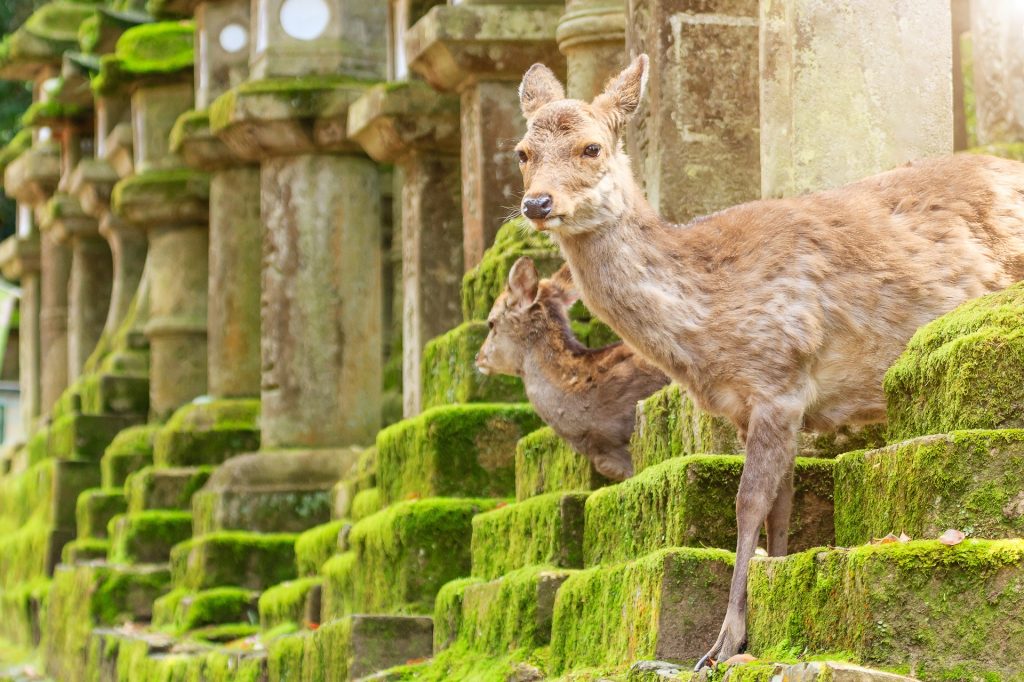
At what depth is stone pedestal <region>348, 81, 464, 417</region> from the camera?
16.7m

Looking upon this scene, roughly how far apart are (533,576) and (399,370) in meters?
10.5

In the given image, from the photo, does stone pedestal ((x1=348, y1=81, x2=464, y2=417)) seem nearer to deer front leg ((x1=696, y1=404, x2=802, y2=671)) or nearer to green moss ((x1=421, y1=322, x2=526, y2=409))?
green moss ((x1=421, y1=322, x2=526, y2=409))

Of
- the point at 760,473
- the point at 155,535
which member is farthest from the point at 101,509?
the point at 760,473

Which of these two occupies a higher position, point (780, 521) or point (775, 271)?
point (775, 271)

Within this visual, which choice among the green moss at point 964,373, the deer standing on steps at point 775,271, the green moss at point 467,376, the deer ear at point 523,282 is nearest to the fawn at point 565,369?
the deer ear at point 523,282

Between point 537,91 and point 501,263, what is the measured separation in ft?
14.1

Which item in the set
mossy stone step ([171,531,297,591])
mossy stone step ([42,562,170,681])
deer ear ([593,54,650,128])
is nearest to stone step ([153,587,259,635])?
mossy stone step ([171,531,297,591])

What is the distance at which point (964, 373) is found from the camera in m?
7.21

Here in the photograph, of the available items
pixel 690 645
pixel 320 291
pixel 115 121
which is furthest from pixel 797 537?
pixel 115 121

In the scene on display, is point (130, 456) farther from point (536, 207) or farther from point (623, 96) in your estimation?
point (536, 207)

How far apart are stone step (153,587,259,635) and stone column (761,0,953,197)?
359 inches

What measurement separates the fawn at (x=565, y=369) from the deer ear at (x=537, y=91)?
2253 millimetres

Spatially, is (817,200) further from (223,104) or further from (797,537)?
(223,104)

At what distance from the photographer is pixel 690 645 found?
27.6ft
